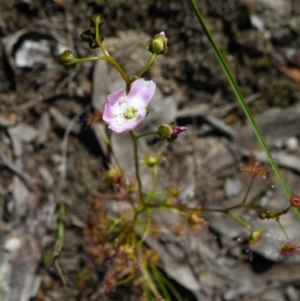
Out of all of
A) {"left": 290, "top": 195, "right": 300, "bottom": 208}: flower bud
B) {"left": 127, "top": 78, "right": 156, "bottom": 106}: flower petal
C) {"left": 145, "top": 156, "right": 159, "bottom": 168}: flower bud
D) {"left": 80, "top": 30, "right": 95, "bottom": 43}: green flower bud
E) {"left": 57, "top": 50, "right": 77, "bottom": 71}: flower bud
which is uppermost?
{"left": 80, "top": 30, "right": 95, "bottom": 43}: green flower bud

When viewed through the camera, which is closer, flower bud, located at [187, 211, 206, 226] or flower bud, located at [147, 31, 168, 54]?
flower bud, located at [147, 31, 168, 54]

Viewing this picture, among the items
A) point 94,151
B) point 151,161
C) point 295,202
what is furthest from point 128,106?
point 94,151

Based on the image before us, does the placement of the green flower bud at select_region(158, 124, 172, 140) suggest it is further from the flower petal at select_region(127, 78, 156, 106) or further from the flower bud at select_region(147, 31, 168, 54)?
the flower bud at select_region(147, 31, 168, 54)

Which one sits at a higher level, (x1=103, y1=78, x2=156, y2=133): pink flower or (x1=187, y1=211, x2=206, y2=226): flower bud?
(x1=103, y1=78, x2=156, y2=133): pink flower

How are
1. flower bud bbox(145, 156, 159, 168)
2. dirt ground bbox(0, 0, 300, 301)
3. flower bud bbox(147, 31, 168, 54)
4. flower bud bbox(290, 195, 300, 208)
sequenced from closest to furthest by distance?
flower bud bbox(147, 31, 168, 54) → flower bud bbox(290, 195, 300, 208) → flower bud bbox(145, 156, 159, 168) → dirt ground bbox(0, 0, 300, 301)

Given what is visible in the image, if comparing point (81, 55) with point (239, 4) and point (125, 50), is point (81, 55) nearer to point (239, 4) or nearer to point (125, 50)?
point (125, 50)

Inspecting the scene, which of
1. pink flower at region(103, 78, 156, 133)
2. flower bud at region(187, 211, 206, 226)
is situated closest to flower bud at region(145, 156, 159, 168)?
flower bud at region(187, 211, 206, 226)

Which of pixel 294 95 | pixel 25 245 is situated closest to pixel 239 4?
pixel 294 95

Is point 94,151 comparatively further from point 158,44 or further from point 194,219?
point 158,44
